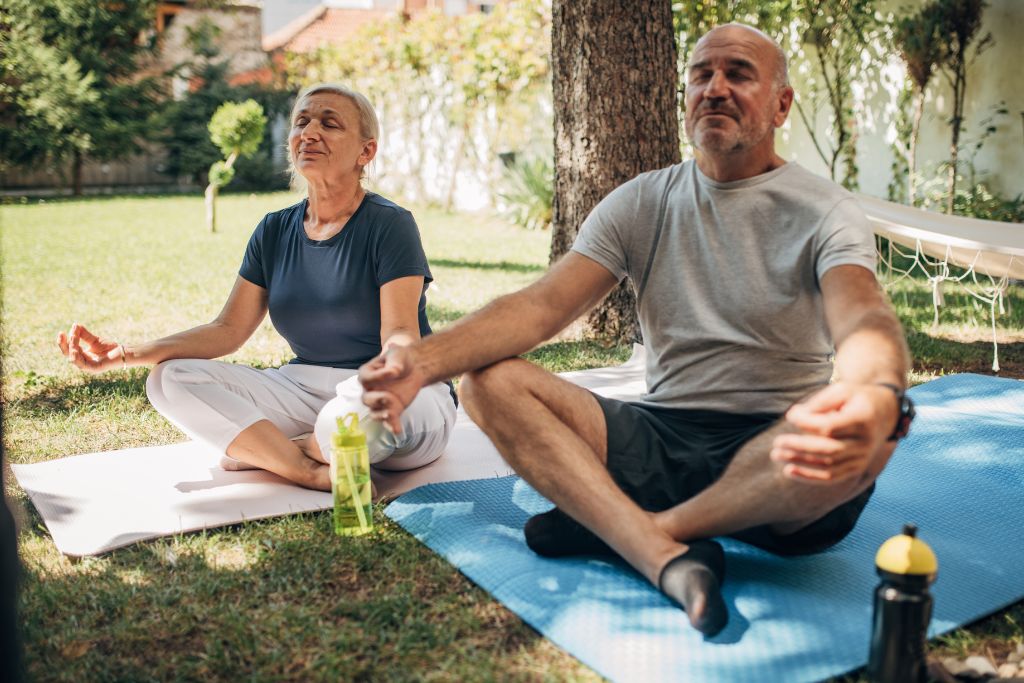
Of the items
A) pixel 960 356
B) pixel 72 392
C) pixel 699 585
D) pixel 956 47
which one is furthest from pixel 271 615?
pixel 956 47

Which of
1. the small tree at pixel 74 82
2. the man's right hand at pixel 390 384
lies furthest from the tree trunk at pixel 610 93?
the small tree at pixel 74 82

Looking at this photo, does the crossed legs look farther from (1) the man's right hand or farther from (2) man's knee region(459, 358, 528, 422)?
(1) the man's right hand

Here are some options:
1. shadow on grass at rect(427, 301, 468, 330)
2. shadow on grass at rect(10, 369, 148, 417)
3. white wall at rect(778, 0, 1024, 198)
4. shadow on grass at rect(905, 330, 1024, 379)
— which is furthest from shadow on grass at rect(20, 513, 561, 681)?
white wall at rect(778, 0, 1024, 198)

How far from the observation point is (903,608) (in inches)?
68.6

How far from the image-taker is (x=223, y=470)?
10.5 ft

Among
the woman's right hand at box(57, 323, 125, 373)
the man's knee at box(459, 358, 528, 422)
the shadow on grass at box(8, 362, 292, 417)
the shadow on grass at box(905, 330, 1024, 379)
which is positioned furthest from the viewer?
the shadow on grass at box(905, 330, 1024, 379)

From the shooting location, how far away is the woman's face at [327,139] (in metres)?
2.98

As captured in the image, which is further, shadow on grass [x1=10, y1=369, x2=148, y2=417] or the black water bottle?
shadow on grass [x1=10, y1=369, x2=148, y2=417]

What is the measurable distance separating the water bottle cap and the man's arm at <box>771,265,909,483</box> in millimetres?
1127

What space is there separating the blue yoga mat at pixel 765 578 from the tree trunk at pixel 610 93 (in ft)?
7.30

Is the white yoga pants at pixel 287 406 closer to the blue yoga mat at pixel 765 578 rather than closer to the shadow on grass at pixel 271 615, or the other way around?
the blue yoga mat at pixel 765 578

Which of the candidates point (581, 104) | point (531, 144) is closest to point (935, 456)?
point (581, 104)

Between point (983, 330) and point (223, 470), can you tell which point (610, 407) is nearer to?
point (223, 470)

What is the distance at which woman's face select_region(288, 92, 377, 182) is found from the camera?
2.98 meters
